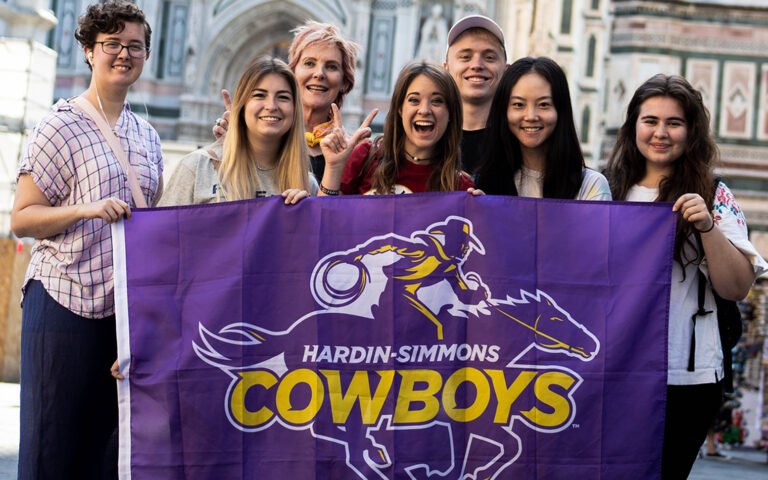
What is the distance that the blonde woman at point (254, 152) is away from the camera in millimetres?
4773

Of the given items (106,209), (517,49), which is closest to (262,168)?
(106,209)

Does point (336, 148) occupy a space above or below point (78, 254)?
above

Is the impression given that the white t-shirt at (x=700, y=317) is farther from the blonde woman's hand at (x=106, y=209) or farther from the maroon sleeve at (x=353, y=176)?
the blonde woman's hand at (x=106, y=209)

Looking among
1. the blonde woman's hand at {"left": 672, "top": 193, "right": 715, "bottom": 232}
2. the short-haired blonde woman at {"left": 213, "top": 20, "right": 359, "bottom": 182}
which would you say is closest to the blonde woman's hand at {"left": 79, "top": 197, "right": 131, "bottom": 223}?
the short-haired blonde woman at {"left": 213, "top": 20, "right": 359, "bottom": 182}

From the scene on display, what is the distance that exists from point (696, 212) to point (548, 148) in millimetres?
644

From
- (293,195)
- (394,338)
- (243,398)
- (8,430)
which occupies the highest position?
(293,195)

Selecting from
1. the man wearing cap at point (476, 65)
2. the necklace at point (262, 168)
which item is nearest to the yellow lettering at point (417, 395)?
the necklace at point (262, 168)

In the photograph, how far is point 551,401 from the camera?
4.60 m

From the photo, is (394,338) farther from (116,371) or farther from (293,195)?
(116,371)

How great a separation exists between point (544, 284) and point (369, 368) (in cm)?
69

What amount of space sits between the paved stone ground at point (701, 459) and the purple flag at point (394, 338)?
3.14 metres

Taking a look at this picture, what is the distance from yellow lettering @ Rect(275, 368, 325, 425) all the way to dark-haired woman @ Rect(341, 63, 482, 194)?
2.51 feet

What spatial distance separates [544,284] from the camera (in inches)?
→ 184

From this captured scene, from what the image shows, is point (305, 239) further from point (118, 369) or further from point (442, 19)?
point (442, 19)
